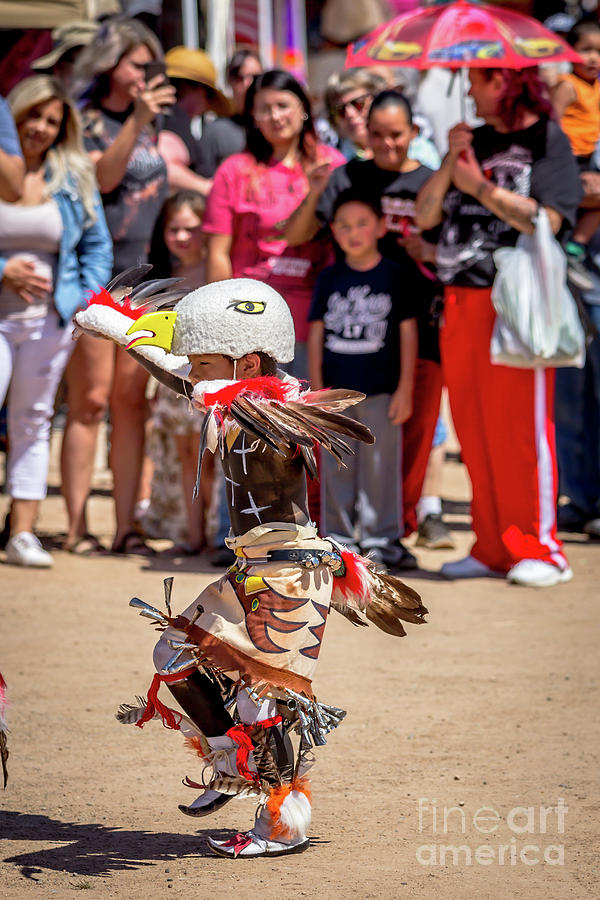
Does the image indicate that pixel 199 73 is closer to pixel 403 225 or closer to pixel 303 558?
pixel 403 225

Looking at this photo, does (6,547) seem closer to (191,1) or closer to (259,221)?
(259,221)

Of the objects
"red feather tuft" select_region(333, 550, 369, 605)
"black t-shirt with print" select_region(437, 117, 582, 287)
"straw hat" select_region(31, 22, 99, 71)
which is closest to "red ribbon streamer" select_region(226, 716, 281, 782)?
"red feather tuft" select_region(333, 550, 369, 605)

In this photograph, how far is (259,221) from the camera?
6.52m

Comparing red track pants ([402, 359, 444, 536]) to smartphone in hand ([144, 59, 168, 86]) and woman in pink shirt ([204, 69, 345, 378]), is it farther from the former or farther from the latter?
smartphone in hand ([144, 59, 168, 86])

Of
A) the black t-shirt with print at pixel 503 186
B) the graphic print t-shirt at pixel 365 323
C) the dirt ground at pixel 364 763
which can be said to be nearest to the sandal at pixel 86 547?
the dirt ground at pixel 364 763

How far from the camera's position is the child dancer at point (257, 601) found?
3182mm

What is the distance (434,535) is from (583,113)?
237cm

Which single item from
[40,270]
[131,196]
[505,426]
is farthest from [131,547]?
[505,426]

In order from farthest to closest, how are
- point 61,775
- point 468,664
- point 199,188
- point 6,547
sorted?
point 199,188, point 6,547, point 468,664, point 61,775

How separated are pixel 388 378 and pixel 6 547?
203cm

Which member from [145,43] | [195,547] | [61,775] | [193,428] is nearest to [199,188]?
[145,43]

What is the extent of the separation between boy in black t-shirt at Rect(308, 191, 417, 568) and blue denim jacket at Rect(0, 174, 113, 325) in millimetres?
1020

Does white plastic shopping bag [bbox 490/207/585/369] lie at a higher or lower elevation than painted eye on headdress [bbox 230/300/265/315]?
lower

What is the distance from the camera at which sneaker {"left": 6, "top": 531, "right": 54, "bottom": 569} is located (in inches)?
252
